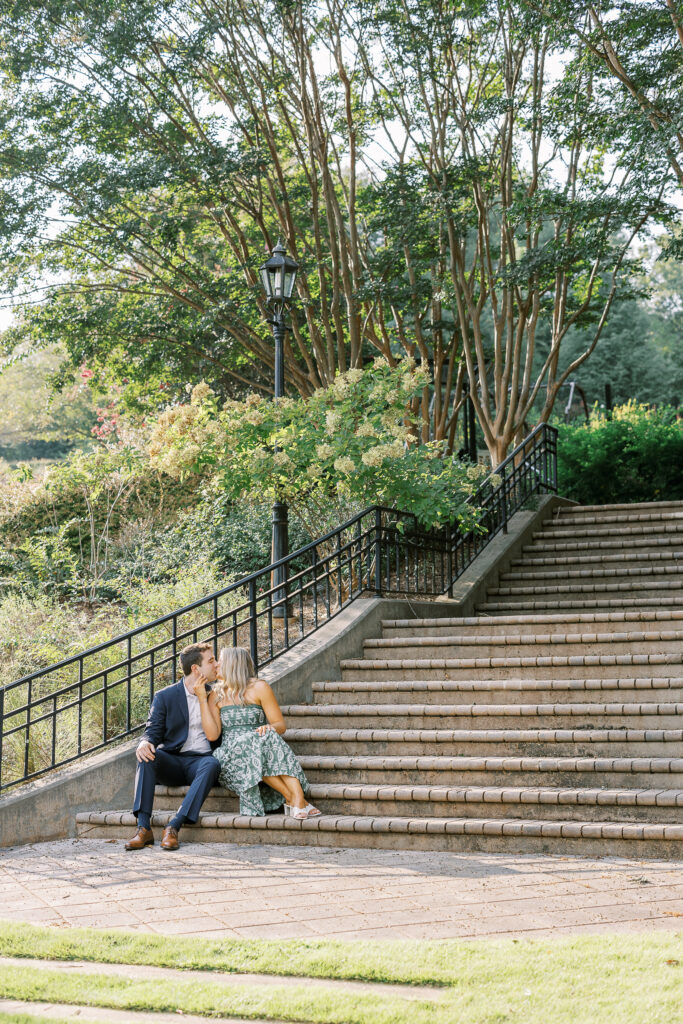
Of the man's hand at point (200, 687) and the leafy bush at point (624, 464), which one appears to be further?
the leafy bush at point (624, 464)

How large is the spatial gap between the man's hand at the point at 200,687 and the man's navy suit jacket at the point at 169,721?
106 millimetres

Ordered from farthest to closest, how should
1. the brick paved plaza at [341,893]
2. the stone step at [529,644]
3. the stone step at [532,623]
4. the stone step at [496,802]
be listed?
the stone step at [532,623] → the stone step at [529,644] → the stone step at [496,802] → the brick paved plaza at [341,893]

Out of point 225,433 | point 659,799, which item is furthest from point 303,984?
point 225,433

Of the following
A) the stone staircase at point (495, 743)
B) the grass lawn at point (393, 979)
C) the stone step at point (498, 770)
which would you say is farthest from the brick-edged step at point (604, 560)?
the grass lawn at point (393, 979)

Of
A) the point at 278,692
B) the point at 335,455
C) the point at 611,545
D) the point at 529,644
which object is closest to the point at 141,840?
the point at 278,692

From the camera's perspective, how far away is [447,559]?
11.7 meters

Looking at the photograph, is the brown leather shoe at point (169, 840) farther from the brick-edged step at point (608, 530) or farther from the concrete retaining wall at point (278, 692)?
the brick-edged step at point (608, 530)

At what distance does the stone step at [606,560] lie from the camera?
1157 centimetres

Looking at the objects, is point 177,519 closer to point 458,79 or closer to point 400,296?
point 400,296

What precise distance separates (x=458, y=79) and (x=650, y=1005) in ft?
46.3

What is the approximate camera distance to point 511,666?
8164mm

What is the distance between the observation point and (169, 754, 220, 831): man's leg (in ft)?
21.9

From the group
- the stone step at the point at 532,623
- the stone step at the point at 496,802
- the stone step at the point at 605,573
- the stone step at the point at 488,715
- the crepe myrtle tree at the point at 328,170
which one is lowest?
the stone step at the point at 496,802

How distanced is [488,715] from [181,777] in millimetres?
2383
